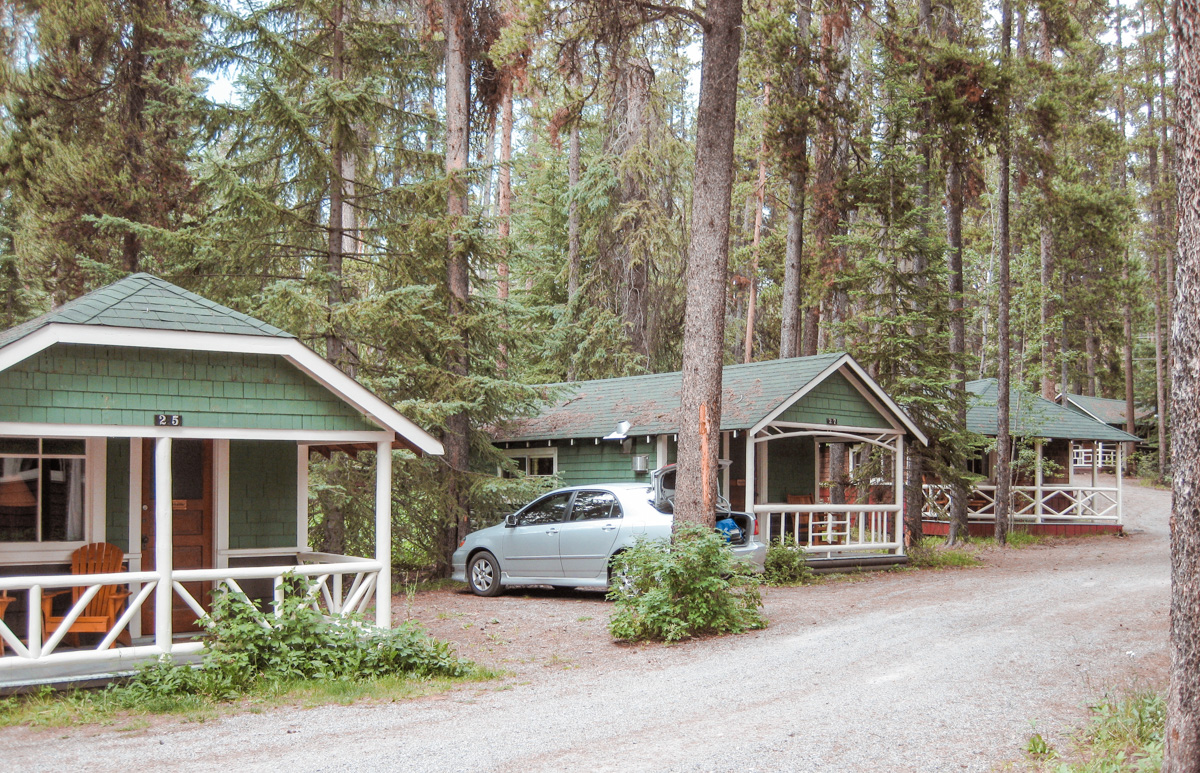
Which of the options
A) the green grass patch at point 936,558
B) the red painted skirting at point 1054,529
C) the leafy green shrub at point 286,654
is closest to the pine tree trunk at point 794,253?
Result: the green grass patch at point 936,558

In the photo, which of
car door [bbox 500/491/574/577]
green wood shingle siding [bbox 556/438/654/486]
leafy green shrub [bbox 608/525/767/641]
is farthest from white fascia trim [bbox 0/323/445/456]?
green wood shingle siding [bbox 556/438/654/486]

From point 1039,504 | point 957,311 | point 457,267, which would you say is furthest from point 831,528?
point 1039,504

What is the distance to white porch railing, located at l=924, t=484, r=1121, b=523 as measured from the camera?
86.7 ft

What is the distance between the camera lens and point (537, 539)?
14.5 m

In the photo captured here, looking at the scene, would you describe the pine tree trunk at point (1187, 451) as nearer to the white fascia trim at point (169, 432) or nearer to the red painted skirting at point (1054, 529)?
the white fascia trim at point (169, 432)

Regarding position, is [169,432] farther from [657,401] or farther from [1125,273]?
[1125,273]

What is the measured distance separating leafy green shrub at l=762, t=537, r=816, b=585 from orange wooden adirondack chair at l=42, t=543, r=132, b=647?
9448 mm

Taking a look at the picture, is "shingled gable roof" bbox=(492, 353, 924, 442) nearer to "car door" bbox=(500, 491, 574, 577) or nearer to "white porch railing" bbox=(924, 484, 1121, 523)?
"car door" bbox=(500, 491, 574, 577)

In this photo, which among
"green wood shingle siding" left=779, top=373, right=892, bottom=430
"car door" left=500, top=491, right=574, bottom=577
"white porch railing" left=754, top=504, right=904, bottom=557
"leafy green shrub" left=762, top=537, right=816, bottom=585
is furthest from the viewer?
"green wood shingle siding" left=779, top=373, right=892, bottom=430

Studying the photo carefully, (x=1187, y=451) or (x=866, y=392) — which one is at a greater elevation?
(x=866, y=392)

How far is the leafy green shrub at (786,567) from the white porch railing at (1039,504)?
10856 millimetres

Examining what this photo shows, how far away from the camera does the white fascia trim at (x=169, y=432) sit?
8.14 m

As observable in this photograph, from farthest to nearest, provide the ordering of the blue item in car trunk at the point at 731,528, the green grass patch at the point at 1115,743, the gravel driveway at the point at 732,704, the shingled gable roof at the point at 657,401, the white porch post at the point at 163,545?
the shingled gable roof at the point at 657,401
the blue item in car trunk at the point at 731,528
the white porch post at the point at 163,545
the gravel driveway at the point at 732,704
the green grass patch at the point at 1115,743

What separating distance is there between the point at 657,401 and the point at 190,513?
Answer: 32.9ft
